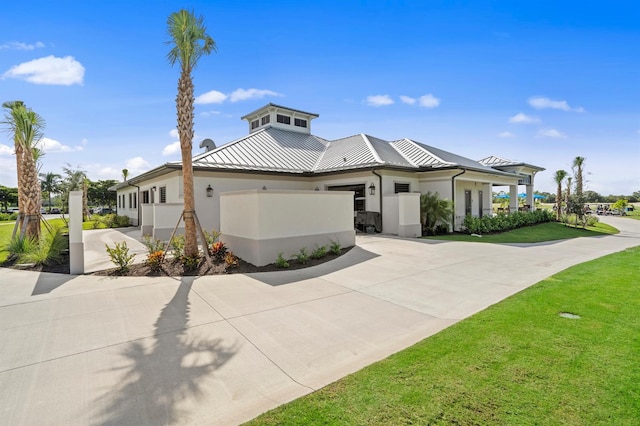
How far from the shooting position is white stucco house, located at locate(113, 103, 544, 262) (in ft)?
43.8

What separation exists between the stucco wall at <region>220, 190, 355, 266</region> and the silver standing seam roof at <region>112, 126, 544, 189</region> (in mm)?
4751

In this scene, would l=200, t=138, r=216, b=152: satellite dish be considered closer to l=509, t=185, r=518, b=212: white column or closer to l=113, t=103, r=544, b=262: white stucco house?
l=113, t=103, r=544, b=262: white stucco house

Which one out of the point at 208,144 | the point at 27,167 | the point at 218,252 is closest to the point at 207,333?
the point at 218,252

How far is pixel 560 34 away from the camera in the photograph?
11.6 m

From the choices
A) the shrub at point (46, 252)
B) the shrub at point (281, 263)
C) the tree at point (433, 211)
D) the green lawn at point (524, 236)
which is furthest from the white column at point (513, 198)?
the shrub at point (46, 252)

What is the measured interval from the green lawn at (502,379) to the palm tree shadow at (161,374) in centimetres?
92

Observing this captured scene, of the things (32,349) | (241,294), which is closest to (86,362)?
(32,349)

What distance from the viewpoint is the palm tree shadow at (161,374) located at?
270 centimetres

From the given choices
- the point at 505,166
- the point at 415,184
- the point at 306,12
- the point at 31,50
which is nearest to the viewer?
the point at 31,50

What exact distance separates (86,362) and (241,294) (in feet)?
9.53

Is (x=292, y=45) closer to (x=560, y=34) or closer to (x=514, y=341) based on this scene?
(x=560, y=34)

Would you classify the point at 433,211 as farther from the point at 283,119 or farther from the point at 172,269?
the point at 283,119

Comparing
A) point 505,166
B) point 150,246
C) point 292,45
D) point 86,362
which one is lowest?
point 86,362

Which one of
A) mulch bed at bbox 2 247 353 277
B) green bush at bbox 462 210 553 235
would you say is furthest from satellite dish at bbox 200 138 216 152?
green bush at bbox 462 210 553 235
